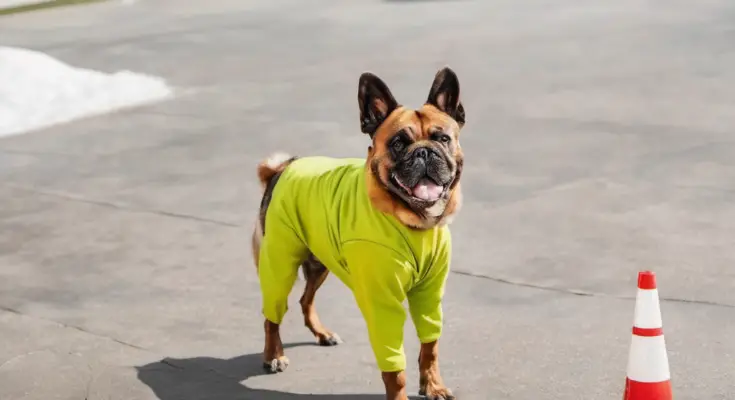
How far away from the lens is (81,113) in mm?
15266

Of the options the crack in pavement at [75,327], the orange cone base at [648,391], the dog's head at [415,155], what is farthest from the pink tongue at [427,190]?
the crack in pavement at [75,327]

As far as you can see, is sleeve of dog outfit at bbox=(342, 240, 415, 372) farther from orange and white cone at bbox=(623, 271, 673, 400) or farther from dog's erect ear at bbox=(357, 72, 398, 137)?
orange and white cone at bbox=(623, 271, 673, 400)

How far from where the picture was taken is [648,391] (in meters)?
5.52

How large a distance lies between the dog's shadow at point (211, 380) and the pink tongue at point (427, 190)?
1201 millimetres

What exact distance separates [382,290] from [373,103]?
0.93 metres

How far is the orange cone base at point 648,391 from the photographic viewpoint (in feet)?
18.1

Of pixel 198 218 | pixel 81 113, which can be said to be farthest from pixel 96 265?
pixel 81 113

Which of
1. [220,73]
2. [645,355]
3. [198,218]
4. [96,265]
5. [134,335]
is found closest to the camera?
[645,355]

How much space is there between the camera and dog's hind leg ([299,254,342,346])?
6961 millimetres

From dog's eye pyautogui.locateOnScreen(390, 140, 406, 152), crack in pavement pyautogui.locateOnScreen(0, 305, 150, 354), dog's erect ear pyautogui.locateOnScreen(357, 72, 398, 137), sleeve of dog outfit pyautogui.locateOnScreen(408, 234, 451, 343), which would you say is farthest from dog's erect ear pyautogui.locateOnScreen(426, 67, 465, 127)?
crack in pavement pyautogui.locateOnScreen(0, 305, 150, 354)

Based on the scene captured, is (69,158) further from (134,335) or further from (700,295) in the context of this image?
(700,295)

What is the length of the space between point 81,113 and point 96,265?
21.0ft

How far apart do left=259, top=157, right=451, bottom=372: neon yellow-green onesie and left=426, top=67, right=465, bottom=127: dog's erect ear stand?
1.70 ft

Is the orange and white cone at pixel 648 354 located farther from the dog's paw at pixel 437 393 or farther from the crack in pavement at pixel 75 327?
the crack in pavement at pixel 75 327
